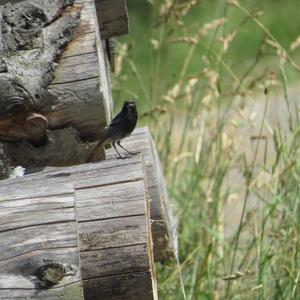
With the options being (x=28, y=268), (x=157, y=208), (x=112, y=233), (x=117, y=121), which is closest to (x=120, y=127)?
(x=117, y=121)

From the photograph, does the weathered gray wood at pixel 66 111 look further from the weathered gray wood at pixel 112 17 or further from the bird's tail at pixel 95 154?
the weathered gray wood at pixel 112 17

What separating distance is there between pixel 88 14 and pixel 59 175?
718 millimetres

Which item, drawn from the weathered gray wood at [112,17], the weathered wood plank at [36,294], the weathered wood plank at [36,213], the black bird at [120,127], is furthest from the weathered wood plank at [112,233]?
the weathered gray wood at [112,17]

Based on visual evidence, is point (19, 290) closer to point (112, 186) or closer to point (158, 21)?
point (112, 186)

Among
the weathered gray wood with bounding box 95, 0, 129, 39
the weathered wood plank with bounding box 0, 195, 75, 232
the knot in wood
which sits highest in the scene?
the weathered gray wood with bounding box 95, 0, 129, 39

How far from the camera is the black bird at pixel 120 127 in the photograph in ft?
11.9

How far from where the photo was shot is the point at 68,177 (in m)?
3.26

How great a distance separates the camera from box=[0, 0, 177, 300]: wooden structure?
2932 millimetres

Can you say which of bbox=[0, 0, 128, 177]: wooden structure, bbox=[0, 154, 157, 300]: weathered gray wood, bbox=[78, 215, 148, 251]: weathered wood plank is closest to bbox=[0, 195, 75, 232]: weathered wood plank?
bbox=[0, 154, 157, 300]: weathered gray wood

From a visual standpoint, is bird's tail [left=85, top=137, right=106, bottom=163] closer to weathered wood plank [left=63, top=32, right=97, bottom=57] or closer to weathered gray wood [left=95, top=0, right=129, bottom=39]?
weathered wood plank [left=63, top=32, right=97, bottom=57]

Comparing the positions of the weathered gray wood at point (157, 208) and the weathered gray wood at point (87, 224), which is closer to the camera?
the weathered gray wood at point (87, 224)

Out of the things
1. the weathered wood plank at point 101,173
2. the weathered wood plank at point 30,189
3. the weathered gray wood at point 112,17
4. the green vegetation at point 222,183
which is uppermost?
the weathered gray wood at point 112,17

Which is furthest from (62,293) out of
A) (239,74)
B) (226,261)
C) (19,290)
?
(239,74)

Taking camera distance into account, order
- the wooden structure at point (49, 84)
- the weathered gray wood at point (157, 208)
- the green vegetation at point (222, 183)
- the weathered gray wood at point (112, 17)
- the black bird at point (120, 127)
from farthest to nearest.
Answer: the green vegetation at point (222, 183)
the weathered gray wood at point (112, 17)
the weathered gray wood at point (157, 208)
the black bird at point (120, 127)
the wooden structure at point (49, 84)
